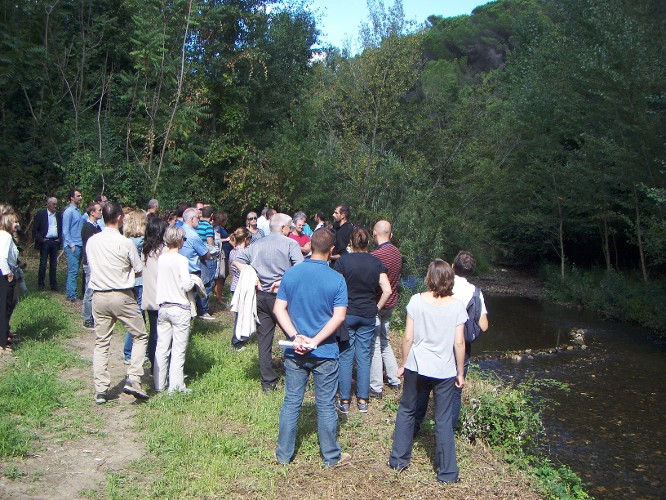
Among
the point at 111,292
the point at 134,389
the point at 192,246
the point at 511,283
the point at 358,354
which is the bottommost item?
the point at 511,283

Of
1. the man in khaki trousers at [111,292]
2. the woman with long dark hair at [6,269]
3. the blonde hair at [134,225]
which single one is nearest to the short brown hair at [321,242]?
the man in khaki trousers at [111,292]

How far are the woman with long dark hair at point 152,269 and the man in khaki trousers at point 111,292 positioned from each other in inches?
14.0

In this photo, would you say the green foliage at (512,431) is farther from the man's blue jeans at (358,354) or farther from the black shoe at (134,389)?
the black shoe at (134,389)

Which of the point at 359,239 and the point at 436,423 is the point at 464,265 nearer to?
the point at 359,239

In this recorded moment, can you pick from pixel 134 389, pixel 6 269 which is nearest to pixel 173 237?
pixel 134 389

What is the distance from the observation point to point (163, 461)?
17.2 ft

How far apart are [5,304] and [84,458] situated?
3255 mm

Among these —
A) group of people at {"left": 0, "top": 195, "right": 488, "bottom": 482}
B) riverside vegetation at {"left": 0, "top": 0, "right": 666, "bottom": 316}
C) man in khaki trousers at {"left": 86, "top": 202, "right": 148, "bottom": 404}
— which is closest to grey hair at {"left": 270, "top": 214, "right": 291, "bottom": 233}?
group of people at {"left": 0, "top": 195, "right": 488, "bottom": 482}

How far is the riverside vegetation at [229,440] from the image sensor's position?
4941 mm

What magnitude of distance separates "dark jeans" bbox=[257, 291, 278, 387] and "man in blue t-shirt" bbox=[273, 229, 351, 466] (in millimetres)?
1814

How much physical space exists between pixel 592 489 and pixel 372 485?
11.3ft

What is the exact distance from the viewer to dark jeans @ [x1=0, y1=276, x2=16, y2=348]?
24.9 feet

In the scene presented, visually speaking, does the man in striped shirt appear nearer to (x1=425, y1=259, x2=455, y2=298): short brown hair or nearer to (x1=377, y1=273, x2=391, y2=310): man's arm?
(x1=377, y1=273, x2=391, y2=310): man's arm

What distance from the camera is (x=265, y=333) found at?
702 centimetres
